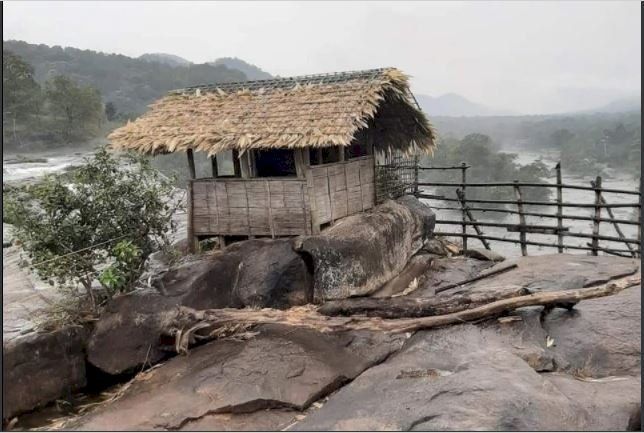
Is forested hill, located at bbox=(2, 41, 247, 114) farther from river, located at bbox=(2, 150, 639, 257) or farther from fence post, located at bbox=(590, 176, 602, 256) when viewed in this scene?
fence post, located at bbox=(590, 176, 602, 256)

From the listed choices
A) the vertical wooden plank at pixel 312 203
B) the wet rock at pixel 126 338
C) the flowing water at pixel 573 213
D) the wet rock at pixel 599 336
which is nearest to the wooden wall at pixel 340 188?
the vertical wooden plank at pixel 312 203

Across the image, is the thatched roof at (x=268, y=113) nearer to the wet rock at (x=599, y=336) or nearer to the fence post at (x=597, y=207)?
the fence post at (x=597, y=207)

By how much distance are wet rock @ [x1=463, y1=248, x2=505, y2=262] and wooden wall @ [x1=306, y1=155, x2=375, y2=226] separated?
2.85 metres

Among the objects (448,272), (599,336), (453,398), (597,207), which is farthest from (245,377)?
(597,207)

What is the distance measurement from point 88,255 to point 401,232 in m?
6.03

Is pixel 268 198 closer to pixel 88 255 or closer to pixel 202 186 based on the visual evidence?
pixel 202 186

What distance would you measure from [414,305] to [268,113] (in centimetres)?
441

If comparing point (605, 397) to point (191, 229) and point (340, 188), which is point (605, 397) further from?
point (191, 229)

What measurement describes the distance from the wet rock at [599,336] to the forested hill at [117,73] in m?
47.5

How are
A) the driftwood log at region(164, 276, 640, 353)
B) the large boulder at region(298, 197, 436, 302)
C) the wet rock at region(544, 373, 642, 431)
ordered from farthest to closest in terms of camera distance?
1. the large boulder at region(298, 197, 436, 302)
2. the driftwood log at region(164, 276, 640, 353)
3. the wet rock at region(544, 373, 642, 431)

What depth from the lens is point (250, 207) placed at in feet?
33.3

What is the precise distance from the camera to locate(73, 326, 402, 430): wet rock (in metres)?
6.33

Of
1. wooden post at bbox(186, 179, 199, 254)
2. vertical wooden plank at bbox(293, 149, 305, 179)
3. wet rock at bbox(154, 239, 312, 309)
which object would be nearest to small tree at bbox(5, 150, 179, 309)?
wet rock at bbox(154, 239, 312, 309)

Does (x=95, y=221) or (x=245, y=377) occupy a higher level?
(x=95, y=221)
